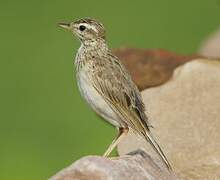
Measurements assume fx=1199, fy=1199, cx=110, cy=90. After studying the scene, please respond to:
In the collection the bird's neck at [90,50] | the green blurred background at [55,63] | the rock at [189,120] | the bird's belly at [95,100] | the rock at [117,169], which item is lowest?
the green blurred background at [55,63]

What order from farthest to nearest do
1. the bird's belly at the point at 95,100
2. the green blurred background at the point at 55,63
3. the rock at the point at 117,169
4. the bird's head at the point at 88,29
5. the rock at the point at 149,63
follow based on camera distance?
the green blurred background at the point at 55,63 < the rock at the point at 149,63 < the bird's head at the point at 88,29 < the bird's belly at the point at 95,100 < the rock at the point at 117,169

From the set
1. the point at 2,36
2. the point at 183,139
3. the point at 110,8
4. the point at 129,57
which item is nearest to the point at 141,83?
the point at 129,57

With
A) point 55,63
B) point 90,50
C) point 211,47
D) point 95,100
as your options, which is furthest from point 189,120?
point 55,63

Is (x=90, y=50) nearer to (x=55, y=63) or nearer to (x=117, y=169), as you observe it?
(x=117, y=169)

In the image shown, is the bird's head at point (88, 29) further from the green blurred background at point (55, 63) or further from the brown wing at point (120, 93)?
the green blurred background at point (55, 63)

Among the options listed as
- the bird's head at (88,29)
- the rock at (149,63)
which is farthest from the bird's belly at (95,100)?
the rock at (149,63)

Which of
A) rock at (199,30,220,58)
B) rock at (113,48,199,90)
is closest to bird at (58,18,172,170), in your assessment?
rock at (113,48,199,90)

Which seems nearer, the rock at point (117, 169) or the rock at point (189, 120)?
the rock at point (117, 169)

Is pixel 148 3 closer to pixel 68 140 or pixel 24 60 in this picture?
pixel 24 60
